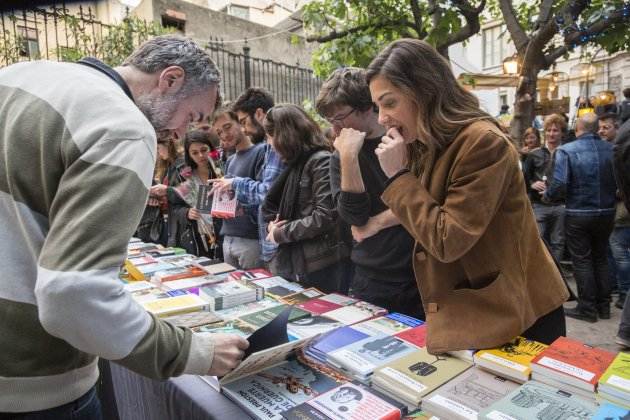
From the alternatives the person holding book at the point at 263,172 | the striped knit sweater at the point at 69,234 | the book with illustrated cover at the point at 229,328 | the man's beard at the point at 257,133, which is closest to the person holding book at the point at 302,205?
the person holding book at the point at 263,172

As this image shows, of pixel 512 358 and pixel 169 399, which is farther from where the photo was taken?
pixel 169 399

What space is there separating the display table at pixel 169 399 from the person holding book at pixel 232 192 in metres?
1.41

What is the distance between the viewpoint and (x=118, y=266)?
2.63ft

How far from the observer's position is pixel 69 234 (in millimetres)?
761

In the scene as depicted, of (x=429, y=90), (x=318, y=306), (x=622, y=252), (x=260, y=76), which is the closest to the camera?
(x=429, y=90)

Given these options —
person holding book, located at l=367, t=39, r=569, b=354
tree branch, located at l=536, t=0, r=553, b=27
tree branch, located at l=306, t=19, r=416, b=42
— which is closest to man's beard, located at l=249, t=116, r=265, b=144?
person holding book, located at l=367, t=39, r=569, b=354

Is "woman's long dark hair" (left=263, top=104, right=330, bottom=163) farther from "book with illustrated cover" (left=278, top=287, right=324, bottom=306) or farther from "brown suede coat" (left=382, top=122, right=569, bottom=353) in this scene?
"brown suede coat" (left=382, top=122, right=569, bottom=353)

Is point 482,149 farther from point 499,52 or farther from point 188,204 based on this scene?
point 499,52

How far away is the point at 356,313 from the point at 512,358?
679 millimetres

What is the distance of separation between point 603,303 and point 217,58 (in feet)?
22.1

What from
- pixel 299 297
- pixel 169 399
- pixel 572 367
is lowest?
pixel 169 399

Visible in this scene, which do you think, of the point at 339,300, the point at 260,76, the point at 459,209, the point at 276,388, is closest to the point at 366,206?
the point at 339,300

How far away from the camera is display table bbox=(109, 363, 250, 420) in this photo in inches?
47.9

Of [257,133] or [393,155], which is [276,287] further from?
[257,133]
